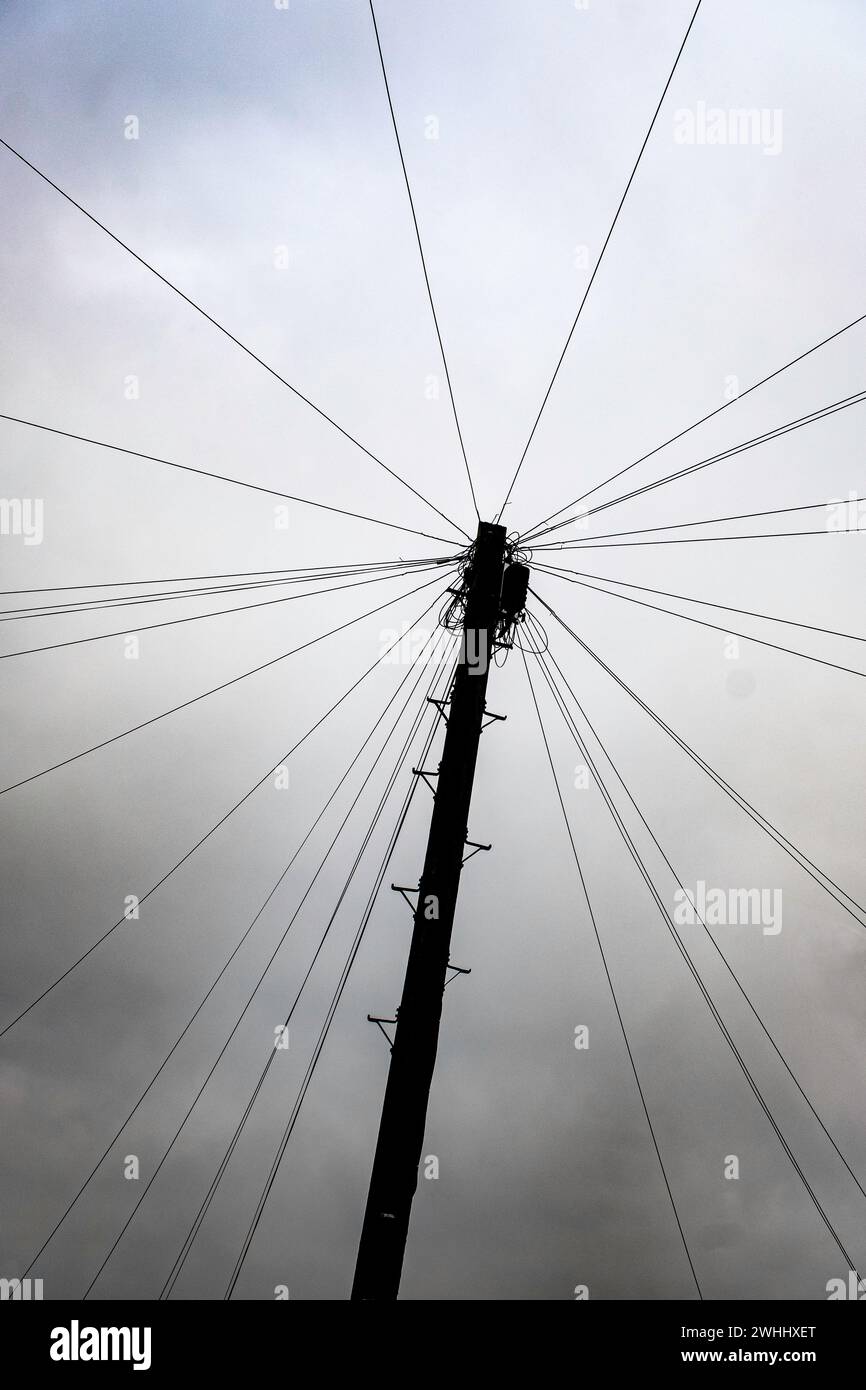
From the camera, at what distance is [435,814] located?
765 cm

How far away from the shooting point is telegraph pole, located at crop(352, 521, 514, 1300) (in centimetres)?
648

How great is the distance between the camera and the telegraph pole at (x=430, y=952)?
6484 mm

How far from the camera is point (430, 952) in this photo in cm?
721
